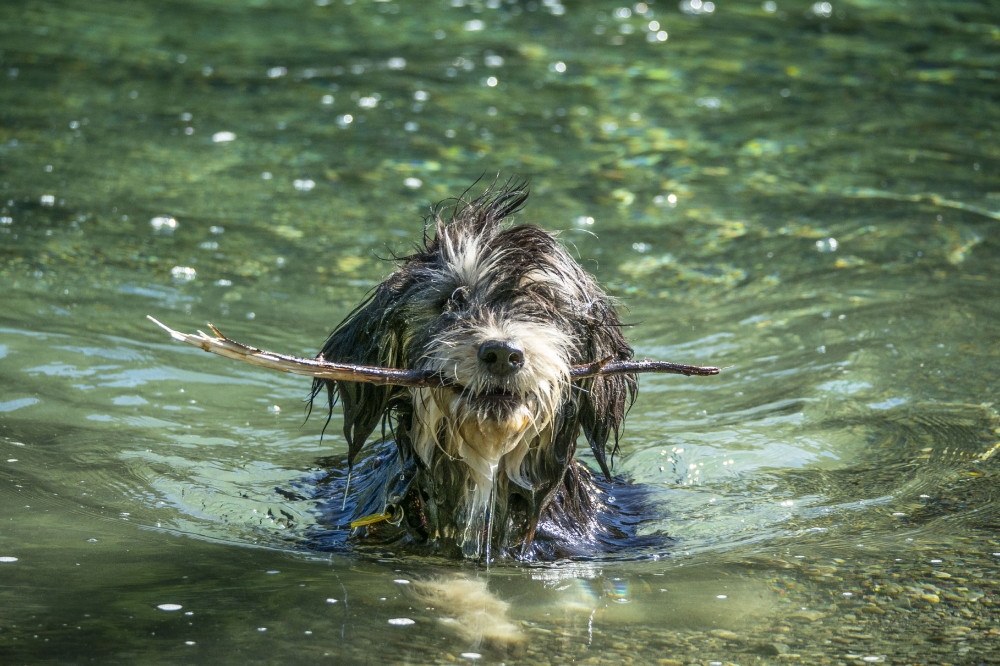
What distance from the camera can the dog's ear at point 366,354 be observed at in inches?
188

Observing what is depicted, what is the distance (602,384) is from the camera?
16.1 feet

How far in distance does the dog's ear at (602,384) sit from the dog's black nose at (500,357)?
495 mm

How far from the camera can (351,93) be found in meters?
12.6

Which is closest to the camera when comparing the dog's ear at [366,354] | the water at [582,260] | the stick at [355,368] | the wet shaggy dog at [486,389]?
the stick at [355,368]

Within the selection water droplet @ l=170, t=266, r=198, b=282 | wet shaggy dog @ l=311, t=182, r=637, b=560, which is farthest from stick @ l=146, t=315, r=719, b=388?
water droplet @ l=170, t=266, r=198, b=282

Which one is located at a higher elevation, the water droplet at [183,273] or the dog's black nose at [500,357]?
the dog's black nose at [500,357]

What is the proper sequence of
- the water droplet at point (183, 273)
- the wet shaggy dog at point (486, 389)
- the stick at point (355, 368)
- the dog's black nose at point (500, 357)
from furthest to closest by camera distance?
the water droplet at point (183, 273), the wet shaggy dog at point (486, 389), the dog's black nose at point (500, 357), the stick at point (355, 368)

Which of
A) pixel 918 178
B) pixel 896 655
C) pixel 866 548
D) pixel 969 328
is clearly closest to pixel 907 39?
pixel 918 178

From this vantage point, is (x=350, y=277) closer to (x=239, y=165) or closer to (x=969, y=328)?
(x=239, y=165)

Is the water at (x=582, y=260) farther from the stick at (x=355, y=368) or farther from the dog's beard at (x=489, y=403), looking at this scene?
the stick at (x=355, y=368)

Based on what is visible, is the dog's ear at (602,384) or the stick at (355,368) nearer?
the stick at (355,368)

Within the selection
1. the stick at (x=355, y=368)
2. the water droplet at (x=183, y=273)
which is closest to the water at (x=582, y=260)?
the water droplet at (x=183, y=273)

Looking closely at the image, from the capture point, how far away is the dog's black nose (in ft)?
14.0

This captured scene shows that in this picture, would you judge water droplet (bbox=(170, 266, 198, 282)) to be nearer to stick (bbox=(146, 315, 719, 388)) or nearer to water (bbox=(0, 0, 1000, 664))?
water (bbox=(0, 0, 1000, 664))
